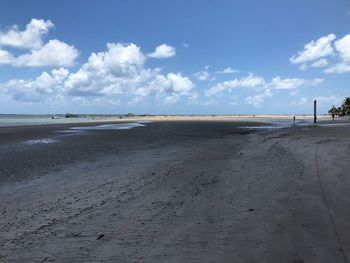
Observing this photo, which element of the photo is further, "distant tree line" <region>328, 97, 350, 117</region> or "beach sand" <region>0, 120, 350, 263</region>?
"distant tree line" <region>328, 97, 350, 117</region>

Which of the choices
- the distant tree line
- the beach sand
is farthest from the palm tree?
the beach sand

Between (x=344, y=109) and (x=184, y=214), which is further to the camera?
(x=344, y=109)

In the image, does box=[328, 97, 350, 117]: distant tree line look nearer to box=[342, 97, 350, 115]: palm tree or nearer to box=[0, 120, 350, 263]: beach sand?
box=[342, 97, 350, 115]: palm tree

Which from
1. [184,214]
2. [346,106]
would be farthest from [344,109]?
[184,214]

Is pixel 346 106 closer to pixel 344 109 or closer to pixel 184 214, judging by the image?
pixel 344 109

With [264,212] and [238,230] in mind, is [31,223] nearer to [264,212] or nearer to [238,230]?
[238,230]

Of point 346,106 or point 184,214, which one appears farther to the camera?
point 346,106

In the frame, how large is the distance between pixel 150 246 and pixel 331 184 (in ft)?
17.7

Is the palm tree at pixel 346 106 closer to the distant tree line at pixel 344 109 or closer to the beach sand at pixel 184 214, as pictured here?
the distant tree line at pixel 344 109

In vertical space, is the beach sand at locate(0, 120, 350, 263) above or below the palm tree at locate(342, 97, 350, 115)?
below

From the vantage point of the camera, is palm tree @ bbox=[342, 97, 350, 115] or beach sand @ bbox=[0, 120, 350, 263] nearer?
beach sand @ bbox=[0, 120, 350, 263]

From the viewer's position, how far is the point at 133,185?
35.1 feet

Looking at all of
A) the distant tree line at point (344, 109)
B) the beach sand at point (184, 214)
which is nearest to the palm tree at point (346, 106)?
the distant tree line at point (344, 109)

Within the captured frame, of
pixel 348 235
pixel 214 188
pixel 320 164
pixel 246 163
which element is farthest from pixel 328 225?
pixel 246 163
